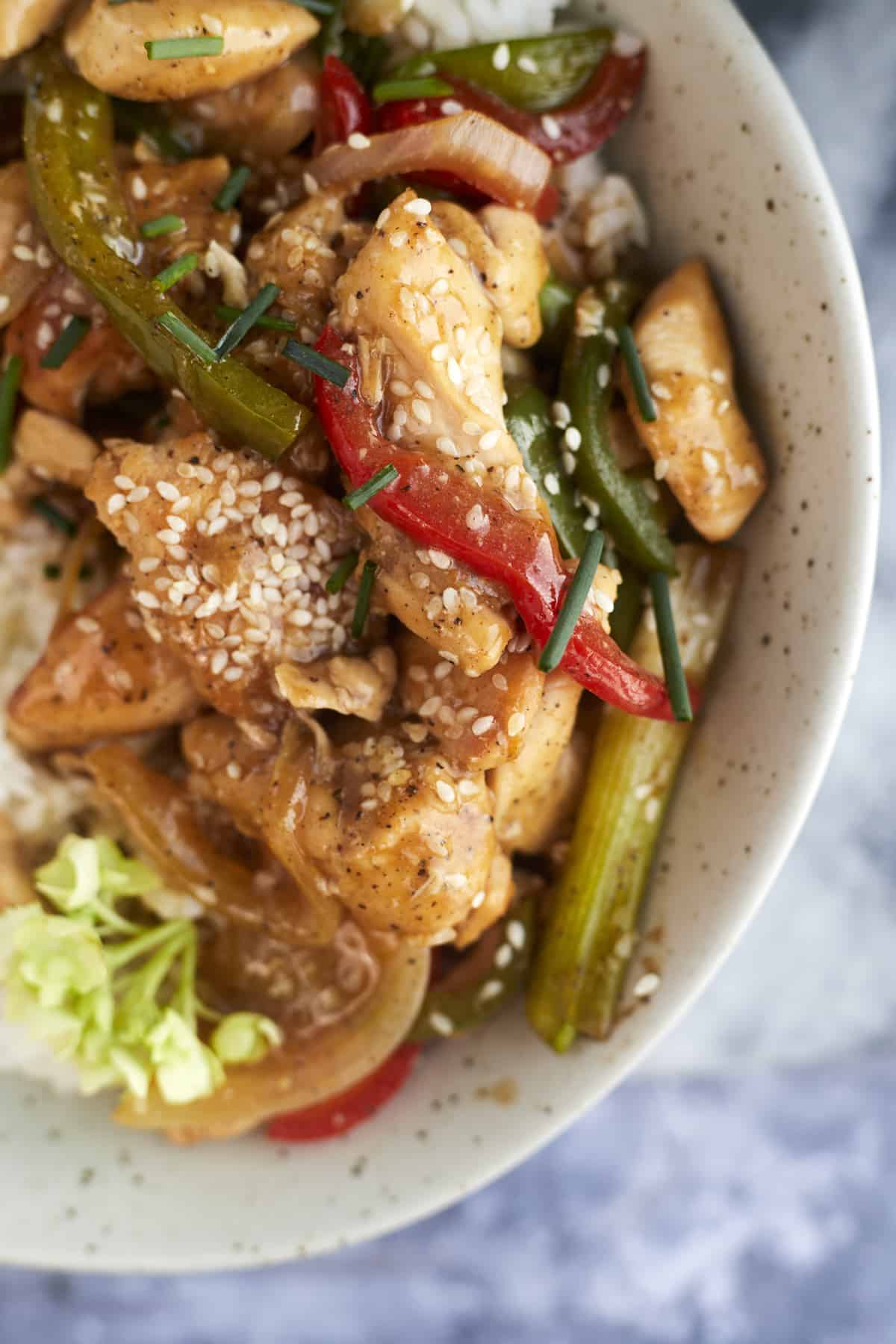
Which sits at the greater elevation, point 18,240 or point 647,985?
point 18,240

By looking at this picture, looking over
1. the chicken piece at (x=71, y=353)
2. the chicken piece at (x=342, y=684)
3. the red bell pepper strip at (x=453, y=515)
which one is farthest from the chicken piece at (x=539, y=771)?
the chicken piece at (x=71, y=353)

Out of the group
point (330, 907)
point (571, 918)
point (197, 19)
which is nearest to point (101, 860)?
point (330, 907)

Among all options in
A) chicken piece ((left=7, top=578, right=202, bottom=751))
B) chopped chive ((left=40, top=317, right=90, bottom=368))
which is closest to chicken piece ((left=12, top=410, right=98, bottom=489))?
chopped chive ((left=40, top=317, right=90, bottom=368))

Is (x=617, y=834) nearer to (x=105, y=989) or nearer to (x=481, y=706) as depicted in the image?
(x=481, y=706)

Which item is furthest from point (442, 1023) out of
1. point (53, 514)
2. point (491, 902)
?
point (53, 514)

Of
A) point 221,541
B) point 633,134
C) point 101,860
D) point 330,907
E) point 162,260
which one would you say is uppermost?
point 633,134

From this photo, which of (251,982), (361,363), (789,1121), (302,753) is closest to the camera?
(361,363)

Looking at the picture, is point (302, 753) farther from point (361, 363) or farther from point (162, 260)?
point (162, 260)

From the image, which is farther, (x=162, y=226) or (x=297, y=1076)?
(x=297, y=1076)
